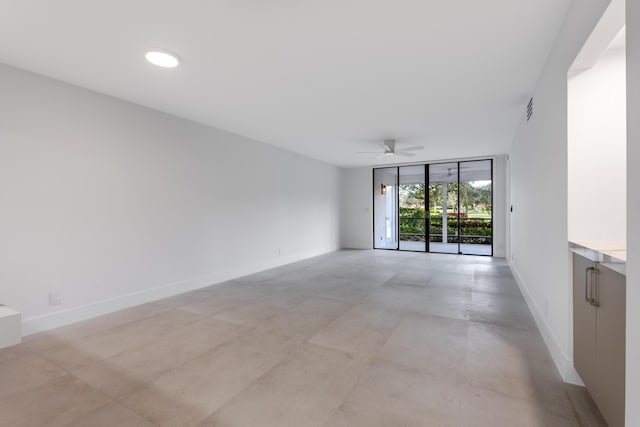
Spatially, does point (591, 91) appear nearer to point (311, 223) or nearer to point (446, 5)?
point (446, 5)

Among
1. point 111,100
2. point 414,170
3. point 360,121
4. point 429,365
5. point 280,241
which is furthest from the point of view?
point 414,170

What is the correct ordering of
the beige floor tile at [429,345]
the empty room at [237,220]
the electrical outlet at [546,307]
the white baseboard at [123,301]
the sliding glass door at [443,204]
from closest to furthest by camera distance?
1. the empty room at [237,220]
2. the beige floor tile at [429,345]
3. the electrical outlet at [546,307]
4. the white baseboard at [123,301]
5. the sliding glass door at [443,204]

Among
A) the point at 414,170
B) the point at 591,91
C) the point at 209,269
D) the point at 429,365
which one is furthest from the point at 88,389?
the point at 414,170

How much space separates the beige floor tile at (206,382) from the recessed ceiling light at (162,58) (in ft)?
8.76

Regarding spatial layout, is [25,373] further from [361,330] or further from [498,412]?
[498,412]

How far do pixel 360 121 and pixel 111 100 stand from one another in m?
3.39

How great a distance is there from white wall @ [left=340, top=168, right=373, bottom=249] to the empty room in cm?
405

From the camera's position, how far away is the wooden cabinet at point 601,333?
146cm

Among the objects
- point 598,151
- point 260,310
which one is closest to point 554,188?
point 598,151

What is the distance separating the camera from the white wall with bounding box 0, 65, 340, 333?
2.94 m

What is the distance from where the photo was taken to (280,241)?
674 centimetres

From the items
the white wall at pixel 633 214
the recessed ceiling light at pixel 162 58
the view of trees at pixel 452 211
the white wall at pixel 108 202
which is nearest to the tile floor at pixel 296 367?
the white wall at pixel 108 202

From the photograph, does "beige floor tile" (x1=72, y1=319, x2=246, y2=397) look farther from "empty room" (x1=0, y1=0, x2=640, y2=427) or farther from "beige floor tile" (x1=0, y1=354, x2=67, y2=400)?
"beige floor tile" (x1=0, y1=354, x2=67, y2=400)

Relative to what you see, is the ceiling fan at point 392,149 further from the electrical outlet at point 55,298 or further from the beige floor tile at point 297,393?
the electrical outlet at point 55,298
